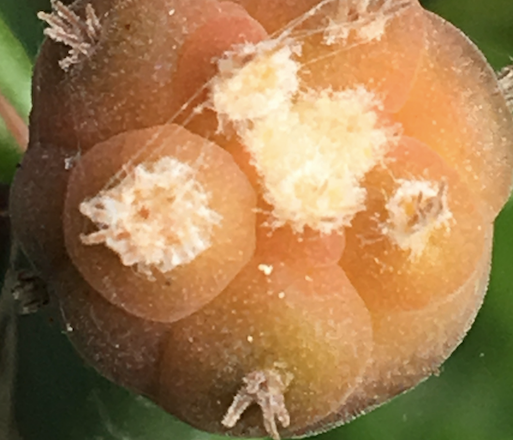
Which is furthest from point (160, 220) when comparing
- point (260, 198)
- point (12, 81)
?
point (12, 81)

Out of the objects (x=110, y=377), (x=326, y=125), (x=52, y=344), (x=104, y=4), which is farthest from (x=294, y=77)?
(x=52, y=344)

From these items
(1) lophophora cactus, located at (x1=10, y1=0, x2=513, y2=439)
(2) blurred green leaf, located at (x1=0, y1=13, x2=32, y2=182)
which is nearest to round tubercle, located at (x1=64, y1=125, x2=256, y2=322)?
(1) lophophora cactus, located at (x1=10, y1=0, x2=513, y2=439)

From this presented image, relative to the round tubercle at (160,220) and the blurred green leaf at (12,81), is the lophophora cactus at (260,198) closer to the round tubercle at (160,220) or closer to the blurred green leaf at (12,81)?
the round tubercle at (160,220)

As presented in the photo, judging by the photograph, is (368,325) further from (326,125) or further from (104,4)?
(104,4)

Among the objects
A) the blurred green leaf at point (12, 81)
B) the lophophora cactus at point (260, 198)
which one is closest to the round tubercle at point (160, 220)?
the lophophora cactus at point (260, 198)

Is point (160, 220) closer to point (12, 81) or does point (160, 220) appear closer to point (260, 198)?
point (260, 198)

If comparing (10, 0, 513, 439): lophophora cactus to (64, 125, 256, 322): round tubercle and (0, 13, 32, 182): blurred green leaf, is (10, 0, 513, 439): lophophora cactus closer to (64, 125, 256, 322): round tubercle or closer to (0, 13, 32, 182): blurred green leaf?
(64, 125, 256, 322): round tubercle

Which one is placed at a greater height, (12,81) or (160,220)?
(160,220)
